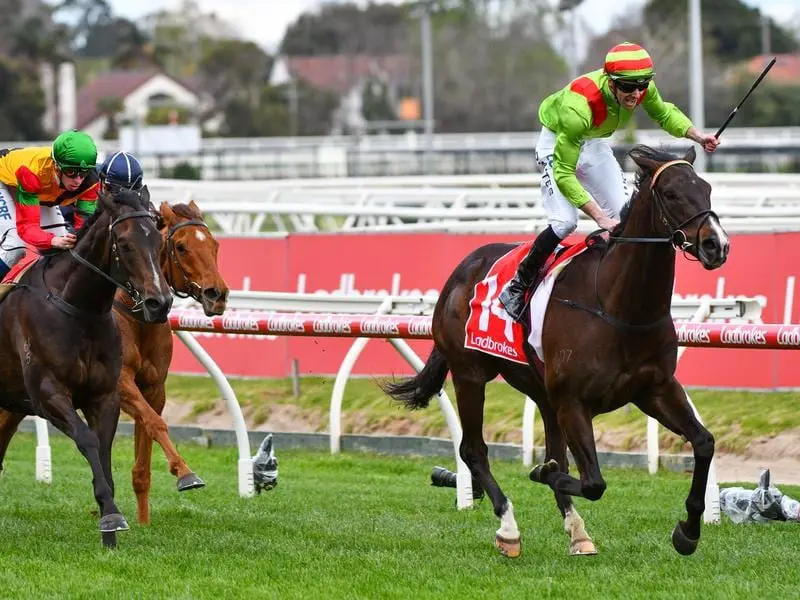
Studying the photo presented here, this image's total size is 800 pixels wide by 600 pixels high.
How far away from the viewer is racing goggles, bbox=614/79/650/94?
6.39 meters

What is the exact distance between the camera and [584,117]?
6469mm

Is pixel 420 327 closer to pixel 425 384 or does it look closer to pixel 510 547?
pixel 425 384

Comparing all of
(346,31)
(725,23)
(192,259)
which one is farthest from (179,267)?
(346,31)

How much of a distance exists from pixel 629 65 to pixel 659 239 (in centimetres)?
75

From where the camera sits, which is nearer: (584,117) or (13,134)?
(584,117)

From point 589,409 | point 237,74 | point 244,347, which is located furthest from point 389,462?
point 237,74

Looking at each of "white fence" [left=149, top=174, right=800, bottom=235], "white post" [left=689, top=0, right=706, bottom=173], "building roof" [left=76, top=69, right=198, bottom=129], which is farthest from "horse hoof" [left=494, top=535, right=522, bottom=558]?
"building roof" [left=76, top=69, right=198, bottom=129]

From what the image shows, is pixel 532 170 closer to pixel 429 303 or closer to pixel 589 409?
pixel 429 303

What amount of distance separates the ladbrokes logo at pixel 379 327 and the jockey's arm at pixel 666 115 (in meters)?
2.03

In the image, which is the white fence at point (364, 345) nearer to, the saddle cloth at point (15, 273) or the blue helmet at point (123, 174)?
the saddle cloth at point (15, 273)

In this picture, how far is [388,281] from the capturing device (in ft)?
41.0

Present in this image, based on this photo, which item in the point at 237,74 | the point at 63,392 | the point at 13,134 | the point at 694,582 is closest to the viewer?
the point at 694,582

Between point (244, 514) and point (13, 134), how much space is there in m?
57.5

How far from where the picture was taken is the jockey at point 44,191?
22.7 ft
